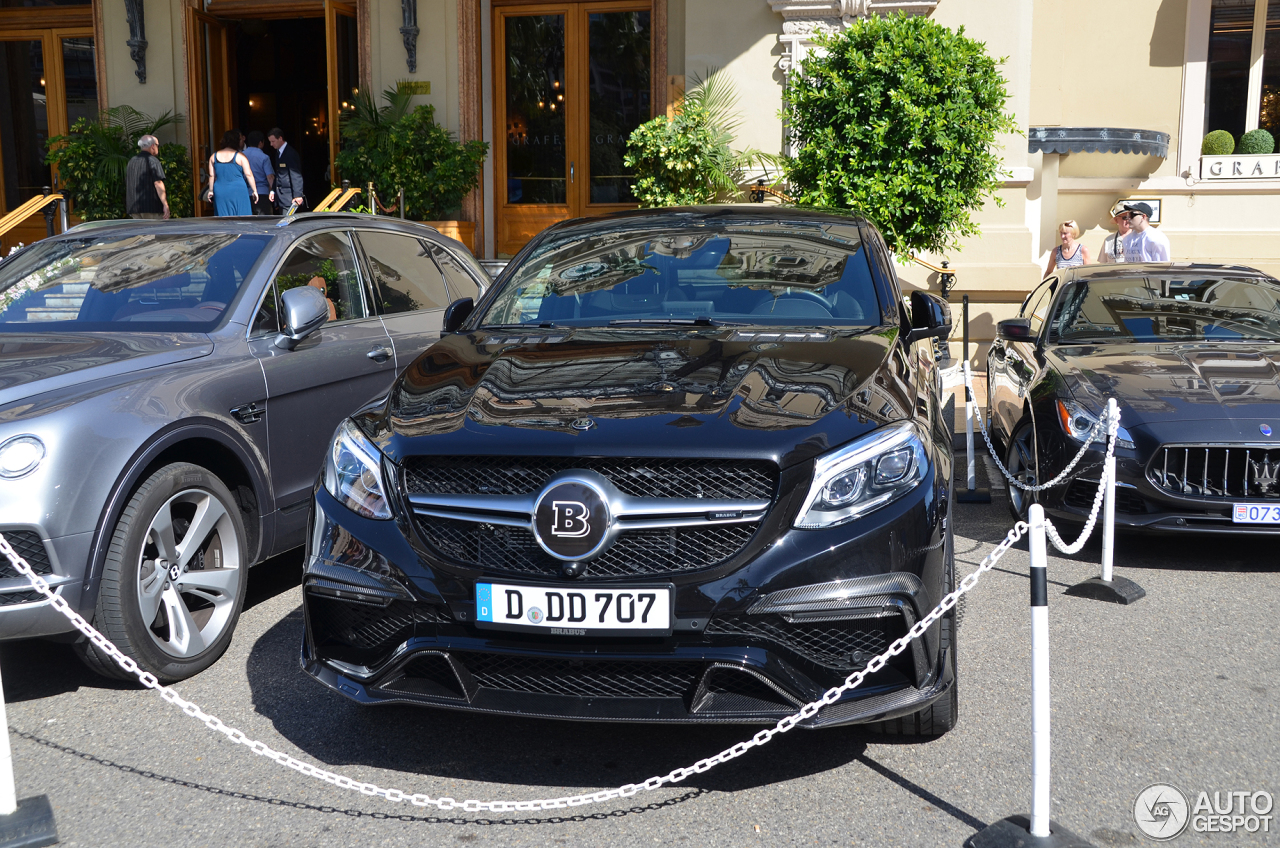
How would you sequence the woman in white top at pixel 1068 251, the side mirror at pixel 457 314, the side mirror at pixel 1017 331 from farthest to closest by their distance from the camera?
1. the woman in white top at pixel 1068 251
2. the side mirror at pixel 1017 331
3. the side mirror at pixel 457 314

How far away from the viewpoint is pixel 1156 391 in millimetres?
5770

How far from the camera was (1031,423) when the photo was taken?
6.32m

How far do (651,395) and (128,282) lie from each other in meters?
2.95

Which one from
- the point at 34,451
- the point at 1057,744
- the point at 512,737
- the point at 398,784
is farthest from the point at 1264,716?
the point at 34,451

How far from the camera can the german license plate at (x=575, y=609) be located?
295 centimetres

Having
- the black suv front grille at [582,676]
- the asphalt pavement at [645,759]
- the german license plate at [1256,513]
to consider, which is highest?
the black suv front grille at [582,676]

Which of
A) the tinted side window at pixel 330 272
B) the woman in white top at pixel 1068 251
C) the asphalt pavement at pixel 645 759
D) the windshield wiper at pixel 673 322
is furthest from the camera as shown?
the woman in white top at pixel 1068 251

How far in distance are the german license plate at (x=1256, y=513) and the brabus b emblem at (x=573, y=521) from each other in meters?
3.72

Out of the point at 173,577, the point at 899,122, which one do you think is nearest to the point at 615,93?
the point at 899,122

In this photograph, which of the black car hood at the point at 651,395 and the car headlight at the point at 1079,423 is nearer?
the black car hood at the point at 651,395

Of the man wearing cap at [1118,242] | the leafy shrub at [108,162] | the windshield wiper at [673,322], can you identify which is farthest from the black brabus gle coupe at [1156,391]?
the leafy shrub at [108,162]

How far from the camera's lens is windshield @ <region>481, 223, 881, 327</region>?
4.36m

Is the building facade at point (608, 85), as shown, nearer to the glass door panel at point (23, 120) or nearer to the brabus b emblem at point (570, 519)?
the glass door panel at point (23, 120)

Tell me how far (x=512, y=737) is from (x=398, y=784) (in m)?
0.43
